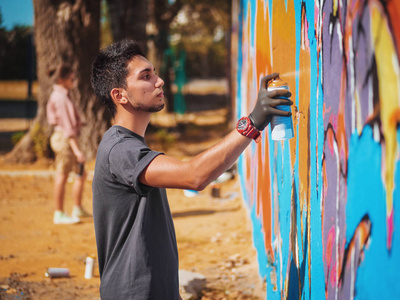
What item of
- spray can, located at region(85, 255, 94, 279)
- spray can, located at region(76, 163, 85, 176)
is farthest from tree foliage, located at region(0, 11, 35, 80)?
spray can, located at region(85, 255, 94, 279)

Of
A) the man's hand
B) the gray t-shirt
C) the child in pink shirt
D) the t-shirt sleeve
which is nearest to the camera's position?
the man's hand

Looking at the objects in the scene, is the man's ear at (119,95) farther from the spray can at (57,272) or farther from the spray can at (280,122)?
the spray can at (57,272)

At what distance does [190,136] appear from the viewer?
16.4 m

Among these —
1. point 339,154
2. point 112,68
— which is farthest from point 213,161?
point 112,68

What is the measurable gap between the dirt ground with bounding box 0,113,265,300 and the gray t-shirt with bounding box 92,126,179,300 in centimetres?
248

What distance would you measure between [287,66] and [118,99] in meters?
1.35

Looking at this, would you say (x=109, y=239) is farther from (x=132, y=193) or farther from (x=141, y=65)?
(x=141, y=65)

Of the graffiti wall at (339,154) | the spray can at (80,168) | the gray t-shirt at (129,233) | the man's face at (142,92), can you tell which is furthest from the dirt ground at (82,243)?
the man's face at (142,92)

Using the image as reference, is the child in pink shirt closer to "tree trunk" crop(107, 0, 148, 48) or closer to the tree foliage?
"tree trunk" crop(107, 0, 148, 48)

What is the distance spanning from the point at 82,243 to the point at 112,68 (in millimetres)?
4277

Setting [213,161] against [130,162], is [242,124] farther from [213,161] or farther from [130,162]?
[130,162]

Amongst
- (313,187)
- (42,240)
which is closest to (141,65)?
(313,187)

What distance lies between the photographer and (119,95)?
8.46 ft

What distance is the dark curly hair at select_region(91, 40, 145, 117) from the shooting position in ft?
8.48
